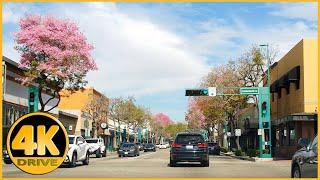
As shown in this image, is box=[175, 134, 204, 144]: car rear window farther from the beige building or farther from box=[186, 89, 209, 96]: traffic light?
box=[186, 89, 209, 96]: traffic light

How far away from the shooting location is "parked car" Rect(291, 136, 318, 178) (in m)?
11.2

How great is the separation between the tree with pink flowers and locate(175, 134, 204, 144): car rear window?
14.4 m

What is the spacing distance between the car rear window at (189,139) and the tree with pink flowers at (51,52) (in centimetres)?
1438

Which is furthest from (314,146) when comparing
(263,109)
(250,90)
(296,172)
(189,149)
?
(250,90)

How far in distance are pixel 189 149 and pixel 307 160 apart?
44.7ft

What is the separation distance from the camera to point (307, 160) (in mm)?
11648

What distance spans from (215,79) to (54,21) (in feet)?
74.9

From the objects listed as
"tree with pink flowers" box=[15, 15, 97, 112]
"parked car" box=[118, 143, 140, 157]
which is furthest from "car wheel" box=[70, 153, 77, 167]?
"parked car" box=[118, 143, 140, 157]

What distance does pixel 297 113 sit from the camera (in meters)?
38.1

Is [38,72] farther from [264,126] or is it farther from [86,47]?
[264,126]

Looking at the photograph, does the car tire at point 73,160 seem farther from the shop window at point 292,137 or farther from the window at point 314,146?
the shop window at point 292,137

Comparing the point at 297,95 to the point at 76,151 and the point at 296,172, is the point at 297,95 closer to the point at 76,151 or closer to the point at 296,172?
the point at 76,151

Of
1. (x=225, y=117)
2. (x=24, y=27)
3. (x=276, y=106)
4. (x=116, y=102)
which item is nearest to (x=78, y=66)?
(x=24, y=27)

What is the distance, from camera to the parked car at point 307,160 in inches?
441
